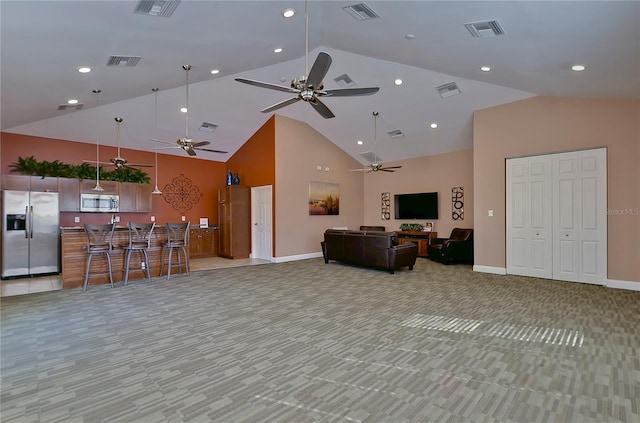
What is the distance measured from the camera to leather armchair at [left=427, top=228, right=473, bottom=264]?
8195 millimetres

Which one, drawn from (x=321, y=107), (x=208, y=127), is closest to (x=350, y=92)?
(x=321, y=107)

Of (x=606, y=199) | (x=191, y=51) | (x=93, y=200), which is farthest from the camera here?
(x=93, y=200)

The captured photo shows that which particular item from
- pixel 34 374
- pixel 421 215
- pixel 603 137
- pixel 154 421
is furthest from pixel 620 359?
pixel 421 215

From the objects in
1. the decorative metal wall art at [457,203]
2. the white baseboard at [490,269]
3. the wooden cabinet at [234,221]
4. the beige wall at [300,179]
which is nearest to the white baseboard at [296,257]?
the beige wall at [300,179]

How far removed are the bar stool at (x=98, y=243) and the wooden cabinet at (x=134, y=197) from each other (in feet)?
9.15

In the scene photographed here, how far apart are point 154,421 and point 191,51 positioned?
4.80 metres

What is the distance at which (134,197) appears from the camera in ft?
29.1

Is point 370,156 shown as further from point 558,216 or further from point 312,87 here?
point 312,87

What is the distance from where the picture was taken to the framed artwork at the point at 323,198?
9922 millimetres

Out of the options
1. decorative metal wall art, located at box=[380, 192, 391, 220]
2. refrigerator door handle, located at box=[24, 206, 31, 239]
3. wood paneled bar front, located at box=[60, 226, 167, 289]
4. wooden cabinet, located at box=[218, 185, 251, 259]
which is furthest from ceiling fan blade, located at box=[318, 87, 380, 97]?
decorative metal wall art, located at box=[380, 192, 391, 220]

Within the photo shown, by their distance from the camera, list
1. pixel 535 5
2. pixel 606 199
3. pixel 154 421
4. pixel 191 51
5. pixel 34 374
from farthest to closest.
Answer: pixel 606 199, pixel 191 51, pixel 535 5, pixel 34 374, pixel 154 421

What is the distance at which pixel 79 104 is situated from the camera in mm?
6289

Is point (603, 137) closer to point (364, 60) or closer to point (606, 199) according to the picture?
point (606, 199)

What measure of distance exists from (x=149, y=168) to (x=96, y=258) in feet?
12.9
